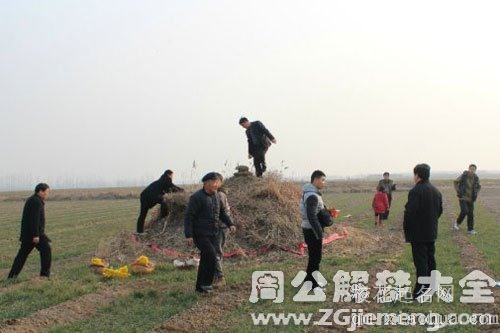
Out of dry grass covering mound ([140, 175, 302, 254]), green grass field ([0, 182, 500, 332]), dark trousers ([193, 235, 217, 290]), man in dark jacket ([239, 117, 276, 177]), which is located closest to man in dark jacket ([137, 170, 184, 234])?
dry grass covering mound ([140, 175, 302, 254])

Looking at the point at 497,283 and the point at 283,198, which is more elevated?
the point at 283,198

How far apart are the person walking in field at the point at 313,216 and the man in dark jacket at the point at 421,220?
4.41 feet

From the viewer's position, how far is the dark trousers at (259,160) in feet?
47.4

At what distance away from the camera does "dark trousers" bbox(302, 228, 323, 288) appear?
26.8 feet

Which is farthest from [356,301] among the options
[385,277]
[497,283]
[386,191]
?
[386,191]

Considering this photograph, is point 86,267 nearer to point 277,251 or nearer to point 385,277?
point 277,251

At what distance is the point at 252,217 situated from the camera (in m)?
13.4

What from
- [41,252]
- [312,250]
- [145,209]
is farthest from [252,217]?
[41,252]

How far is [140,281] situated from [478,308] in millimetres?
5960

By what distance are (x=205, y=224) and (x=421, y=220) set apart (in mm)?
3423

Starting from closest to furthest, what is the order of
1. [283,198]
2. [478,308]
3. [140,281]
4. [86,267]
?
[478,308] < [140,281] < [86,267] < [283,198]

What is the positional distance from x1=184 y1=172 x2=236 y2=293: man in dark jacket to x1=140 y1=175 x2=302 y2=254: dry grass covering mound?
3.76 m

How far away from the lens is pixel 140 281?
387 inches

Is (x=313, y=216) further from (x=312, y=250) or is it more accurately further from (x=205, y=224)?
(x=205, y=224)
